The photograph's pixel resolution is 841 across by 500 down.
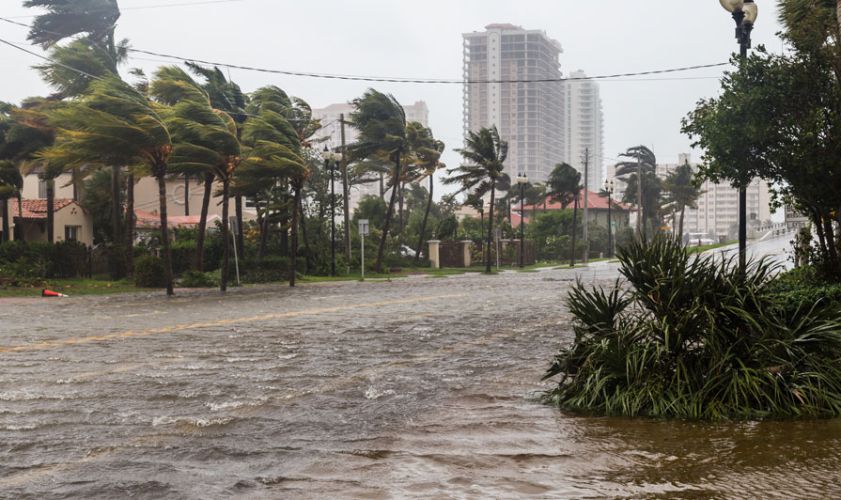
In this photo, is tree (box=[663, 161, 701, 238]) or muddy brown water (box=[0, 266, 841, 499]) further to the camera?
tree (box=[663, 161, 701, 238])

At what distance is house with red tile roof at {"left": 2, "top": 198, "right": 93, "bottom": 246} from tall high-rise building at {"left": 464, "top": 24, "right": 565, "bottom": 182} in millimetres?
140831

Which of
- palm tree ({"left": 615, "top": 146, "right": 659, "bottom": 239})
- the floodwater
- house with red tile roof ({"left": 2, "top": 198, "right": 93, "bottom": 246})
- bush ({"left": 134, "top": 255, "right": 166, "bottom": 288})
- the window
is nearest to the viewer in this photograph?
the floodwater

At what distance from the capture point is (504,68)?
183 metres

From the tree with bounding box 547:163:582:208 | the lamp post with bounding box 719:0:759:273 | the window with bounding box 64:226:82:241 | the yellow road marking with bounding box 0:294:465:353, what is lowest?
the yellow road marking with bounding box 0:294:465:353

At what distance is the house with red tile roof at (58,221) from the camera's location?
45.4m

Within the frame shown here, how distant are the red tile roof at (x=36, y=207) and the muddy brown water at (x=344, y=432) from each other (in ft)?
116

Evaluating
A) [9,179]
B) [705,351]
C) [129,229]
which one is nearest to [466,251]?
[129,229]

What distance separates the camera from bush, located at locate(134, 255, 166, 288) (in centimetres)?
3206

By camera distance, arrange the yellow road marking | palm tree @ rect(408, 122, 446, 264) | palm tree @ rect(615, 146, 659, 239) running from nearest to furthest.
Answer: the yellow road marking, palm tree @ rect(408, 122, 446, 264), palm tree @ rect(615, 146, 659, 239)

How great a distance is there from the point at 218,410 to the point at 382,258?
40.3 meters

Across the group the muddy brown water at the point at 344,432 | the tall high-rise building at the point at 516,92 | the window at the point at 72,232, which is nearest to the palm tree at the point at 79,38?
the window at the point at 72,232

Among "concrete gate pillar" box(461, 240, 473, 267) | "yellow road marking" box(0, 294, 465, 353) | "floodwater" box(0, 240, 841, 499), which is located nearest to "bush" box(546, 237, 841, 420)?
"floodwater" box(0, 240, 841, 499)

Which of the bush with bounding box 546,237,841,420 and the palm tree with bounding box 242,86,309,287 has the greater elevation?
the palm tree with bounding box 242,86,309,287

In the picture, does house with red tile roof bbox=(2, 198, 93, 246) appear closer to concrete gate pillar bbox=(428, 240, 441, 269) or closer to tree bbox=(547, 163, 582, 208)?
concrete gate pillar bbox=(428, 240, 441, 269)
